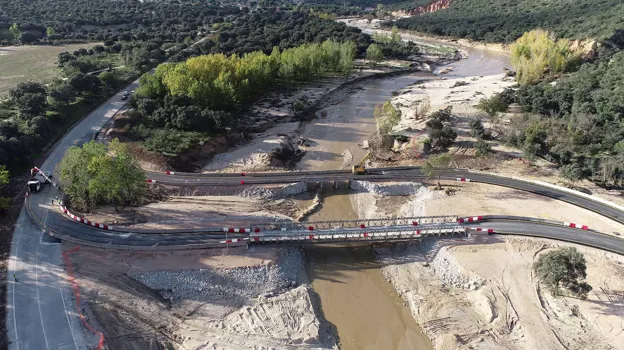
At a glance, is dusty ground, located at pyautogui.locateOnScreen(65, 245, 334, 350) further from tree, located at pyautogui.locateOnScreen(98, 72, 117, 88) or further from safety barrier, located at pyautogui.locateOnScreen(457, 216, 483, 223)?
tree, located at pyautogui.locateOnScreen(98, 72, 117, 88)

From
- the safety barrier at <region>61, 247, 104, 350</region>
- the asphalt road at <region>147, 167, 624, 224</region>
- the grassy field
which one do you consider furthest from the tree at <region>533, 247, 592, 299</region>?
the grassy field

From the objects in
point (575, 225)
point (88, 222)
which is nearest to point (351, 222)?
point (575, 225)

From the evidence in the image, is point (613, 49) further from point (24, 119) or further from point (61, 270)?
point (24, 119)

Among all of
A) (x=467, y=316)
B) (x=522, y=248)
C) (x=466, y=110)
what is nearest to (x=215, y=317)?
(x=467, y=316)

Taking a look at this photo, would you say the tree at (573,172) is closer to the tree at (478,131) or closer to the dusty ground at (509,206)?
the dusty ground at (509,206)

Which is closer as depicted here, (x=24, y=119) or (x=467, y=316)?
(x=467, y=316)

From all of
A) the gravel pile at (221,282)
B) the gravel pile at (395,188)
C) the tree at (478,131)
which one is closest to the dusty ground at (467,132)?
the tree at (478,131)
